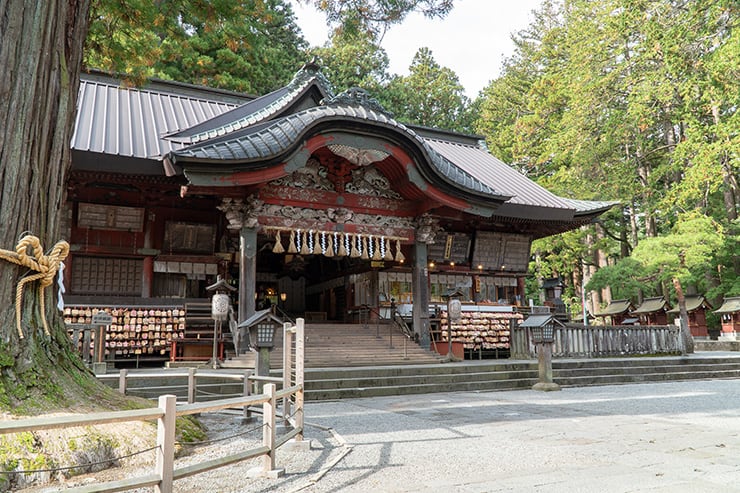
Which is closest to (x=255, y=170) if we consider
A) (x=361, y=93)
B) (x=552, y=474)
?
(x=361, y=93)

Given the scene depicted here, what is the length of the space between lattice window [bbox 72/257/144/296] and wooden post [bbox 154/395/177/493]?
37.1ft

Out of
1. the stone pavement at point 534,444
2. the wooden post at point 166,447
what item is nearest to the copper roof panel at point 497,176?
the stone pavement at point 534,444

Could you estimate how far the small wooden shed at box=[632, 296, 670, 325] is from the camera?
29.9 m

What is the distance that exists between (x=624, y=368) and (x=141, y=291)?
12.6 metres

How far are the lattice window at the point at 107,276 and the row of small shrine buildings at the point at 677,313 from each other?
1027 inches

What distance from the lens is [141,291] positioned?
44.4 ft

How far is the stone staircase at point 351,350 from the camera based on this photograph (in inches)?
468

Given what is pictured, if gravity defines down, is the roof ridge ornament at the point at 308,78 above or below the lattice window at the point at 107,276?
above

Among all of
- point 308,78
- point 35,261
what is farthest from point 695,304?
point 35,261

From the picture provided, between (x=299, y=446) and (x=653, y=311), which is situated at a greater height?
(x=653, y=311)

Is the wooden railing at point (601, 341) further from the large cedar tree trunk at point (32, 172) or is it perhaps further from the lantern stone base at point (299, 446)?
the large cedar tree trunk at point (32, 172)

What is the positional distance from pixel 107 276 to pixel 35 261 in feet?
30.7

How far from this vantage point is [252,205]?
491 inches

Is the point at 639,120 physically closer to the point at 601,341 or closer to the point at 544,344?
the point at 601,341
